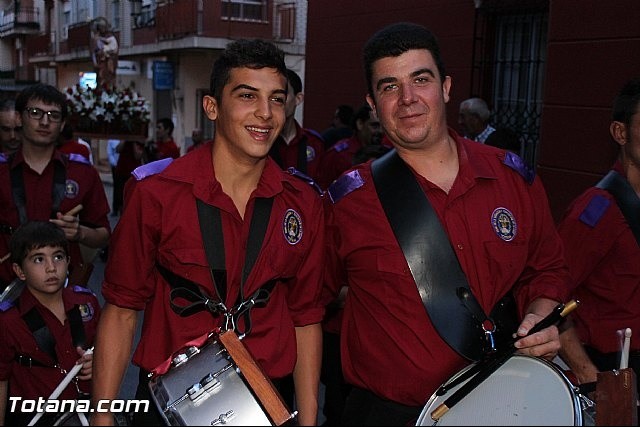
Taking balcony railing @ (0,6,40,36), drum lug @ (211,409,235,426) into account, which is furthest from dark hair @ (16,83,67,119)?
drum lug @ (211,409,235,426)

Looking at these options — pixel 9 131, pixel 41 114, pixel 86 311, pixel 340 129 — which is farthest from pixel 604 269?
pixel 340 129

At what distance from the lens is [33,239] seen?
374 centimetres

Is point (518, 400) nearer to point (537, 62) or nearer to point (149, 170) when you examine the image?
point (149, 170)

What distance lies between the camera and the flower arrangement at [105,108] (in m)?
7.73

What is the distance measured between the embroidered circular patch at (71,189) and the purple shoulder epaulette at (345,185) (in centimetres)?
218

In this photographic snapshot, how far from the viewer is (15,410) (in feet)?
11.0

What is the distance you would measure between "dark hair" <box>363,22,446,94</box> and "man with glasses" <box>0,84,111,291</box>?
85.2 inches

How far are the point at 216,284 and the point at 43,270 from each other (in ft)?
5.53

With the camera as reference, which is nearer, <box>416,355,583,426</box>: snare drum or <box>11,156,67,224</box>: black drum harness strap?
<box>416,355,583,426</box>: snare drum

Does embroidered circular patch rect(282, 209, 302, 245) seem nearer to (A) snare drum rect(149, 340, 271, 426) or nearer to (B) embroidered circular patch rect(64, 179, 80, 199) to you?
(A) snare drum rect(149, 340, 271, 426)

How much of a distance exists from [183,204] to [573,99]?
5.57 m

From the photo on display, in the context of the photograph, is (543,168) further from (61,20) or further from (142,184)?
(142,184)

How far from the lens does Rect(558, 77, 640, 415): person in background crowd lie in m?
2.86

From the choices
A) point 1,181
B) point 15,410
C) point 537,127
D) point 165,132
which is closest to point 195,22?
point 165,132
